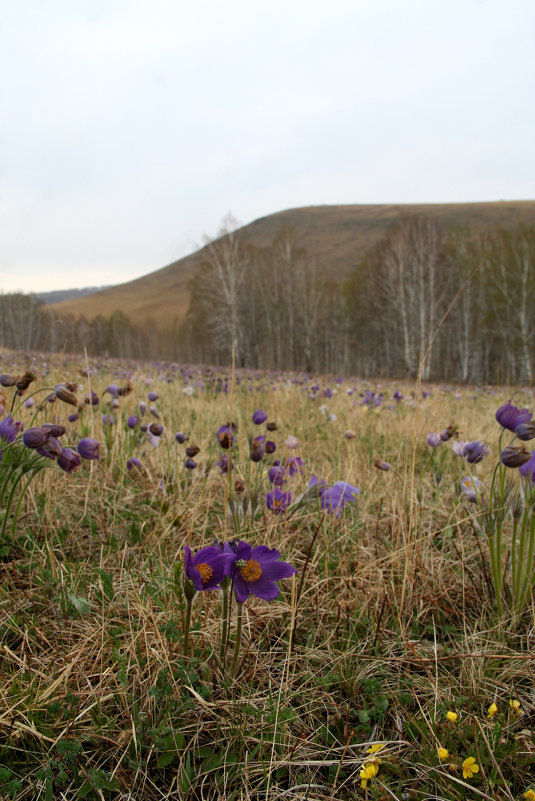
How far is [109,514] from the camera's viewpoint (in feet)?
6.74

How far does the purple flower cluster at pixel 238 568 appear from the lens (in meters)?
1.00

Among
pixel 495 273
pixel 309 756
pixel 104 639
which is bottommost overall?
pixel 309 756

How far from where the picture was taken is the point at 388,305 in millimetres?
26594

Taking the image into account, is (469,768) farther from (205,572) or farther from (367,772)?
(205,572)

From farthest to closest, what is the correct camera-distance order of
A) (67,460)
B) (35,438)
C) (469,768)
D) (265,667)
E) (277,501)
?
(277,501) < (67,460) < (35,438) < (265,667) < (469,768)

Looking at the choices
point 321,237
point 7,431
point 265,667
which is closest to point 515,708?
point 265,667

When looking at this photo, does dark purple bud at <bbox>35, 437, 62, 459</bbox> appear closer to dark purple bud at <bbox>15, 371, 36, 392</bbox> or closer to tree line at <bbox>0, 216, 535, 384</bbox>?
dark purple bud at <bbox>15, 371, 36, 392</bbox>

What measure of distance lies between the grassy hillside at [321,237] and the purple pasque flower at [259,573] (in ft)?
197

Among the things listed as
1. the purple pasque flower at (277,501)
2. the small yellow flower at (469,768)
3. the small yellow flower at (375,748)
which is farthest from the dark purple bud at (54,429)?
the small yellow flower at (469,768)

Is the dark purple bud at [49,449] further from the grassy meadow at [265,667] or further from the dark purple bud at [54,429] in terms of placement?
the grassy meadow at [265,667]

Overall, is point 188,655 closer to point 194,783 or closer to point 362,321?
point 194,783

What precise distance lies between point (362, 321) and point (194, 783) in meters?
32.9

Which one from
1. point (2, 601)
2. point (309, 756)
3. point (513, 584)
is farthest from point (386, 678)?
point (2, 601)

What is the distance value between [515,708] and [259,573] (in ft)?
2.12
